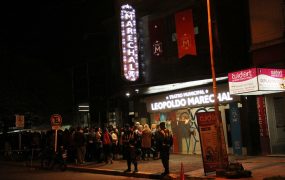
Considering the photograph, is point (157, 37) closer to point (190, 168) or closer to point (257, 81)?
point (257, 81)

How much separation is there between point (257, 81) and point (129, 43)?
9.21m

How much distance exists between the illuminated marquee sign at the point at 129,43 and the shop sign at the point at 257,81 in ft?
23.6

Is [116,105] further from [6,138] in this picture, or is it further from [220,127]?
[220,127]

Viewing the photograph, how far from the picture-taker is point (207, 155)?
15.3 m

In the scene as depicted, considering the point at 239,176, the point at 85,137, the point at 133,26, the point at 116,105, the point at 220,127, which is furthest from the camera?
the point at 116,105

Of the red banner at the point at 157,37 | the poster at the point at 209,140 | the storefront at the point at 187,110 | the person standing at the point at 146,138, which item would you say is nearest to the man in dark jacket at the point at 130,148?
the person standing at the point at 146,138

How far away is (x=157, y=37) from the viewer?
79.2 feet

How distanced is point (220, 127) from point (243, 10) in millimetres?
7896

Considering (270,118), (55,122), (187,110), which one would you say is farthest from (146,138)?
(270,118)

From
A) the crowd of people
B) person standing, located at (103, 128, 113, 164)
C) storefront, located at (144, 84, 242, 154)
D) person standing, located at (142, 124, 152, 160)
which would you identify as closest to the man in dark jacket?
the crowd of people

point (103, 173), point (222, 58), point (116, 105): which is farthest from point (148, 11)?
point (103, 173)

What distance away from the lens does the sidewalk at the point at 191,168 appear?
49.3ft

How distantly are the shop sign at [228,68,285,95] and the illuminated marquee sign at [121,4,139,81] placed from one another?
7182mm

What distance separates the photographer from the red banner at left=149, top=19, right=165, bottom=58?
78.3ft
